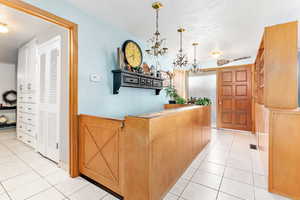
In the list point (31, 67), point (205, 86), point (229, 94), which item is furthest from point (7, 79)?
point (229, 94)

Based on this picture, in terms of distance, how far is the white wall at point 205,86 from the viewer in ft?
17.8

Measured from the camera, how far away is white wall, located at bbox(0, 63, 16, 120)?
4.82 metres

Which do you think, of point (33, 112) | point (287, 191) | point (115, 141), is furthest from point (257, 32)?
point (33, 112)

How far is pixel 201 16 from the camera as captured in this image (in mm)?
2266

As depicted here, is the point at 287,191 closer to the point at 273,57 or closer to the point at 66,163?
the point at 273,57

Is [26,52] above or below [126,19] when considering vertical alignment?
below

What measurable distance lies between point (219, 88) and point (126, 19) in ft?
14.1

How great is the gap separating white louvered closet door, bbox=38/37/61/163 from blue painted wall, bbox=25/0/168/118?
52 cm

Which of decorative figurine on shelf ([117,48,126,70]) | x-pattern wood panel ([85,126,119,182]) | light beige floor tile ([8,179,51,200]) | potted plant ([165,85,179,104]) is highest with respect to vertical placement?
decorative figurine on shelf ([117,48,126,70])

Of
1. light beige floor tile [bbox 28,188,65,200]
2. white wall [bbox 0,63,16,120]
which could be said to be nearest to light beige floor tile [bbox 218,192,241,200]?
light beige floor tile [bbox 28,188,65,200]

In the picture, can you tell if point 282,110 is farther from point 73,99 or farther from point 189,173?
point 73,99

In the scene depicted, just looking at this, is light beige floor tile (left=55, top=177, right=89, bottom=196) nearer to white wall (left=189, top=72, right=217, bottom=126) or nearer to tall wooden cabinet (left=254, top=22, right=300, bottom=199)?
tall wooden cabinet (left=254, top=22, right=300, bottom=199)

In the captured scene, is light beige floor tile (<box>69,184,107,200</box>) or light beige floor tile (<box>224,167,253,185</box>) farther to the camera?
light beige floor tile (<box>224,167,253,185</box>)

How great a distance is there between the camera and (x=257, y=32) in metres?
2.84
